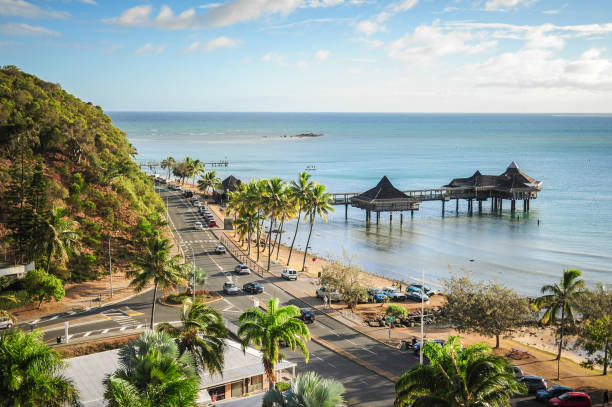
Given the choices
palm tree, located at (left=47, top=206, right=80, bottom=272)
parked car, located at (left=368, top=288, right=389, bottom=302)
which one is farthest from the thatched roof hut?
palm tree, located at (left=47, top=206, right=80, bottom=272)

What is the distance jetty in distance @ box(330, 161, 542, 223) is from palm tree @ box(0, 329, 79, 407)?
3034 inches

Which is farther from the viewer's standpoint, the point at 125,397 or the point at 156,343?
the point at 156,343

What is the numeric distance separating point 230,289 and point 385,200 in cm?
4855

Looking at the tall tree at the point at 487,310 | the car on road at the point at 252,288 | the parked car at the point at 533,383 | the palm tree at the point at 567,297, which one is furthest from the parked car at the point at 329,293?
the parked car at the point at 533,383

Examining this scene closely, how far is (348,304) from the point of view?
49.2 meters

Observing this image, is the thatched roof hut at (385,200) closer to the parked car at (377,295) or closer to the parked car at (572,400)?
the parked car at (377,295)

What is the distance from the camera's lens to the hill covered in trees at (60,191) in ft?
155

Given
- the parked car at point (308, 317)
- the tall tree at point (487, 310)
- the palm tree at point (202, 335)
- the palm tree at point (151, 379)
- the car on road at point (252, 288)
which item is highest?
the palm tree at point (151, 379)

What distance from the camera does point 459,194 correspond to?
10706 centimetres

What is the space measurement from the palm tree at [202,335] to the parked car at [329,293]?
25030 mm

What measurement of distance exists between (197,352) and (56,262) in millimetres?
30997

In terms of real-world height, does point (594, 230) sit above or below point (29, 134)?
below

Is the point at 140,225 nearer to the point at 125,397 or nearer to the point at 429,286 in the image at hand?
the point at 429,286

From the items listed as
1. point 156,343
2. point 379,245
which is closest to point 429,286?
point 379,245
